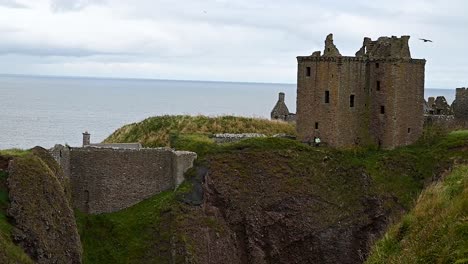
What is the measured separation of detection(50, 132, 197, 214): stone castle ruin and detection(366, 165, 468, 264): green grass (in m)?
22.8

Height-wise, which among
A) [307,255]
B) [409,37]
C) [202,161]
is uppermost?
[409,37]

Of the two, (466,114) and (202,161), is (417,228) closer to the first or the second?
(202,161)

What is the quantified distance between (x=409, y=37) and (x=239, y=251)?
56.4 ft

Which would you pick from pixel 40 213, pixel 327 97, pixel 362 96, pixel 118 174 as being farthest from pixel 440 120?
pixel 40 213

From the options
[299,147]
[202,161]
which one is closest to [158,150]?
[202,161]

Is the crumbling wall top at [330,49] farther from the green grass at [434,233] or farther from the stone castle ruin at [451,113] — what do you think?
the green grass at [434,233]

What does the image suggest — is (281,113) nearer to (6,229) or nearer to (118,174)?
(118,174)

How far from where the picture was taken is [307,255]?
37312mm

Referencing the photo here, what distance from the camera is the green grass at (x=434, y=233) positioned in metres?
11.9

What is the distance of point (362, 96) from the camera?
43.6 metres

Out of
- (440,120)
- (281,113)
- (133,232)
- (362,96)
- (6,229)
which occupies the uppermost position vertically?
(362,96)

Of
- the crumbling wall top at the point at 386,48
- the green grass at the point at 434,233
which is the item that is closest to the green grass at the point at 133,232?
the crumbling wall top at the point at 386,48

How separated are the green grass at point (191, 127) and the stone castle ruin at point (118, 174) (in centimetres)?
762

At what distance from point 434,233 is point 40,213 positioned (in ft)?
66.0
